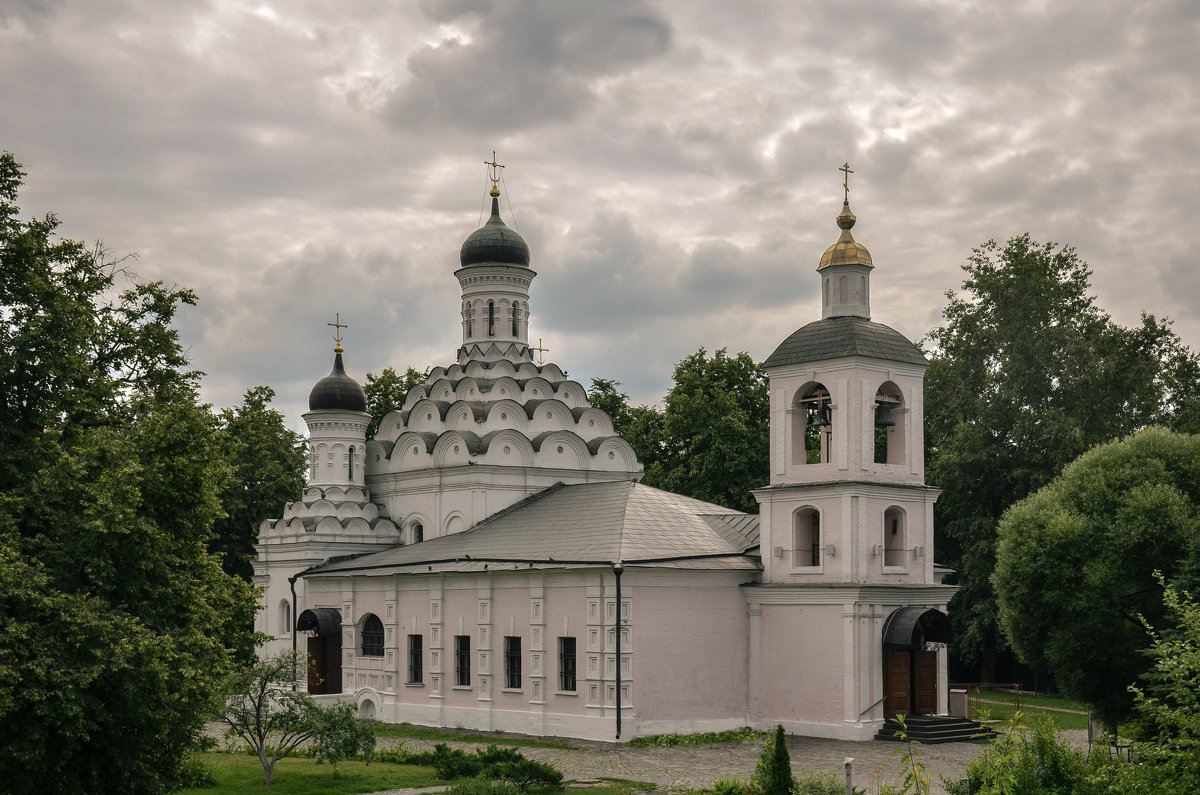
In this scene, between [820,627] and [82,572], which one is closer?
[82,572]

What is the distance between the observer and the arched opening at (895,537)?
86.8 ft

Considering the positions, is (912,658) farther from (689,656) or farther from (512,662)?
(512,662)

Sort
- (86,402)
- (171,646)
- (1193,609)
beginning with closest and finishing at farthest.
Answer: (1193,609) → (171,646) → (86,402)

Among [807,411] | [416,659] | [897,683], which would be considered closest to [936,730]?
[897,683]

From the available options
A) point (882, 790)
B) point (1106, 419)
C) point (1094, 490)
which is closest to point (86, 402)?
point (882, 790)

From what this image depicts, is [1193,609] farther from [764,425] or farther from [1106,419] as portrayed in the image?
[764,425]

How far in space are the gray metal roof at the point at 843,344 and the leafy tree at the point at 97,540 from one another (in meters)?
12.5

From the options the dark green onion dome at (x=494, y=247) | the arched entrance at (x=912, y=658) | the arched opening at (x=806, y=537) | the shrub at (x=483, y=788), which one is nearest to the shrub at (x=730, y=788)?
the shrub at (x=483, y=788)

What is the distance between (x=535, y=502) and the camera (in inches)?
1282

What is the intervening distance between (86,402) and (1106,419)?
26434mm

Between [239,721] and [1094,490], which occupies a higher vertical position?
[1094,490]

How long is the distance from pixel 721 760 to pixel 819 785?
6.95 metres

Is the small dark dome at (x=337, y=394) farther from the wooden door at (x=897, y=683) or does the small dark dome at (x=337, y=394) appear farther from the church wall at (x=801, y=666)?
the wooden door at (x=897, y=683)

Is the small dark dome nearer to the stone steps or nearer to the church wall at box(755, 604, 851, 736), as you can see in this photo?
the church wall at box(755, 604, 851, 736)
